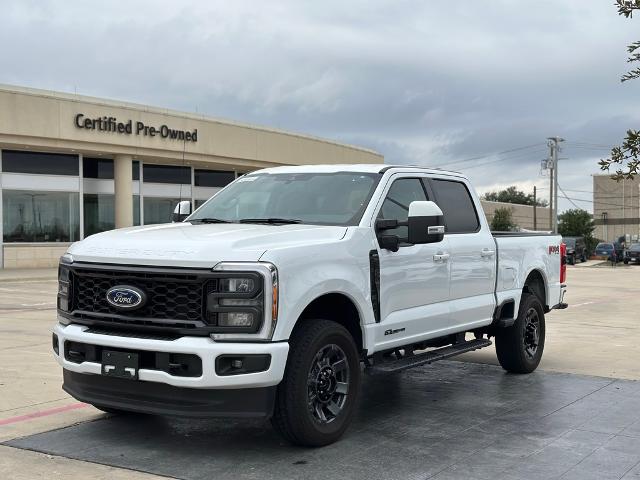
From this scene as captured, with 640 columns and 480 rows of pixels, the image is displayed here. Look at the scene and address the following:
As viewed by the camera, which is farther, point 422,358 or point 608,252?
point 608,252

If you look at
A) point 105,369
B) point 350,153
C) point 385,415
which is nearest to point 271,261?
point 105,369

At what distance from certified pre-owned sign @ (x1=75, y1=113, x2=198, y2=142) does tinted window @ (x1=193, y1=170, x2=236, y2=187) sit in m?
3.30

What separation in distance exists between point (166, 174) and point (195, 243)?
3192 centimetres

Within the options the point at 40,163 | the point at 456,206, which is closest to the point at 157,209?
the point at 40,163

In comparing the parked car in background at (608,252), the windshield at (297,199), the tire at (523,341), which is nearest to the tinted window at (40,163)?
the windshield at (297,199)

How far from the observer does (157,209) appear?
119ft

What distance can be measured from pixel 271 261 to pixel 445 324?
2488 millimetres

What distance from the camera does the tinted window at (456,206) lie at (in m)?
7.58

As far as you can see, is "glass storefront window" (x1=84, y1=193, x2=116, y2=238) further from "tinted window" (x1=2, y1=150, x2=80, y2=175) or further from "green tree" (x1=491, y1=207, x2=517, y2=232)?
"green tree" (x1=491, y1=207, x2=517, y2=232)

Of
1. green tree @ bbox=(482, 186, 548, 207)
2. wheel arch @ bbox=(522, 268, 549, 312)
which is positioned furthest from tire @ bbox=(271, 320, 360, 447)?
green tree @ bbox=(482, 186, 548, 207)

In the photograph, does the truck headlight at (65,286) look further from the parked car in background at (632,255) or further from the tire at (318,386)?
the parked car in background at (632,255)

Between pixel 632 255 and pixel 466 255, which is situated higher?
pixel 466 255

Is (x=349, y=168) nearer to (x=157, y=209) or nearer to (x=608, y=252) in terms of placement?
(x=157, y=209)

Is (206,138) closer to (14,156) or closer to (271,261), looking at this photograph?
(14,156)
